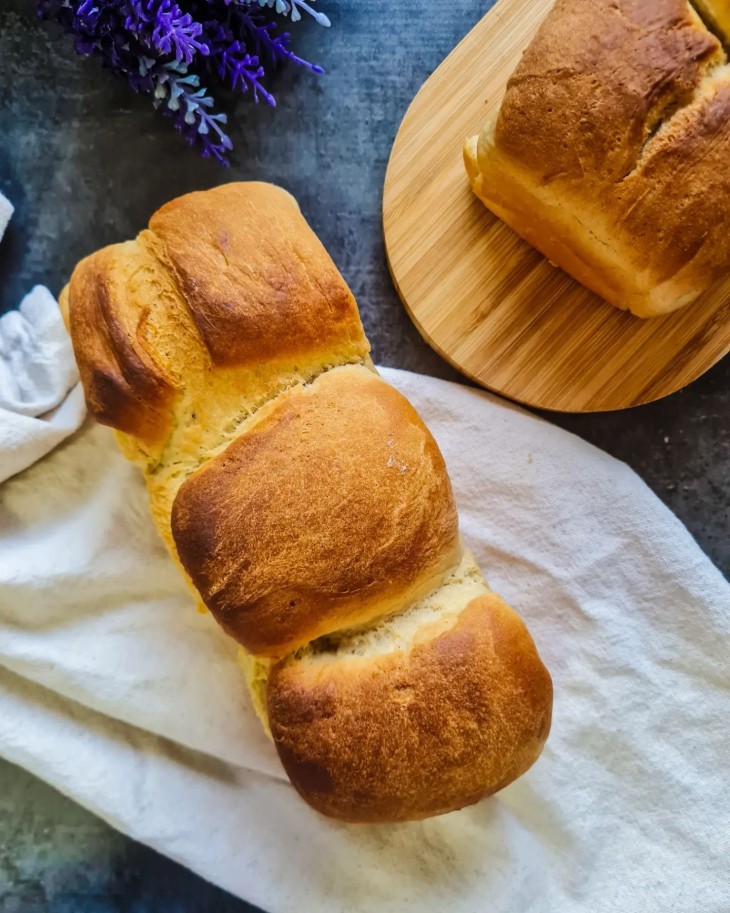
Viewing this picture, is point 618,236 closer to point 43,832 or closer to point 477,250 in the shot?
point 477,250

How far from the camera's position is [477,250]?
146 cm

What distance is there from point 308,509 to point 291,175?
74 centimetres

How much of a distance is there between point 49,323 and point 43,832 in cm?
96

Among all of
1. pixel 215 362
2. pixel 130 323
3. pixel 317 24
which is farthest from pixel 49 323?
pixel 317 24

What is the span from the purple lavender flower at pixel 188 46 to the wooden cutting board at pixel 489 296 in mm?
266

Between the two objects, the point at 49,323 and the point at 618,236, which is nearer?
the point at 618,236

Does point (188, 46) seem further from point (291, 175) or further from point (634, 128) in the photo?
point (634, 128)

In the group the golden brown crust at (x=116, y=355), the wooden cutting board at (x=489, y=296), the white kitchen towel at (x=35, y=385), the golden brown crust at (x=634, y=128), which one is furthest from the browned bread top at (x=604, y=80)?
the white kitchen towel at (x=35, y=385)

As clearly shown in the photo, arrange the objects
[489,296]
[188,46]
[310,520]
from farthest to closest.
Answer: [489,296] < [188,46] < [310,520]

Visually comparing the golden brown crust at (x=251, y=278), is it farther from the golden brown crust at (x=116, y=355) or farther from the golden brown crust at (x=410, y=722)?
the golden brown crust at (x=410, y=722)

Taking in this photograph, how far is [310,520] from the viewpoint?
114cm

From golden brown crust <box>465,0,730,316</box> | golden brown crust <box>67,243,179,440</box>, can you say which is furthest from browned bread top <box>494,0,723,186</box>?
golden brown crust <box>67,243,179,440</box>

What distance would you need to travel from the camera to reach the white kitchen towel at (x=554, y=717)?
1.44 metres

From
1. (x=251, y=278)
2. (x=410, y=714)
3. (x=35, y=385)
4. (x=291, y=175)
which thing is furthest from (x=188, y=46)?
(x=410, y=714)
